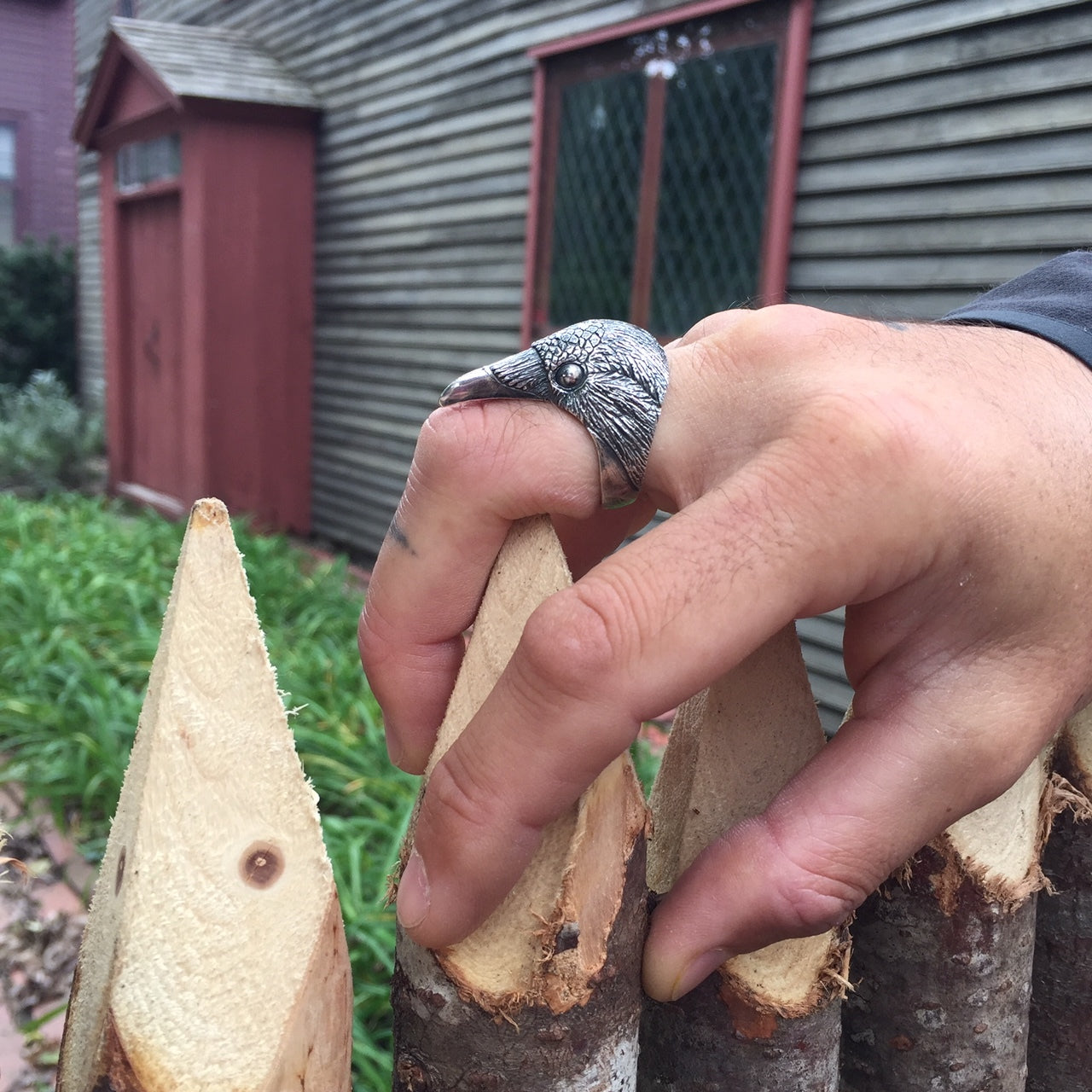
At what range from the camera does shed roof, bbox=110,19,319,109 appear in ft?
26.7

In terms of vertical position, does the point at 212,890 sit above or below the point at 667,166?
below

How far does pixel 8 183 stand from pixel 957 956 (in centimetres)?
2309

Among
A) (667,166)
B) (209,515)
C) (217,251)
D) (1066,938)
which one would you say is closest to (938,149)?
(667,166)

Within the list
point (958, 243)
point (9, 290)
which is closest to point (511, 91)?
point (958, 243)

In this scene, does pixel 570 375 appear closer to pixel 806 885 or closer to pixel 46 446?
pixel 806 885

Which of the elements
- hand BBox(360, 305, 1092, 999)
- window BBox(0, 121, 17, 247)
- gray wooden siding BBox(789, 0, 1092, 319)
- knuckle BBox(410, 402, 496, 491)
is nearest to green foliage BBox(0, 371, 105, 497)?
gray wooden siding BBox(789, 0, 1092, 319)

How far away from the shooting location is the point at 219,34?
9.65 m

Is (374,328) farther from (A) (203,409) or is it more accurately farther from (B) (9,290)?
(B) (9,290)

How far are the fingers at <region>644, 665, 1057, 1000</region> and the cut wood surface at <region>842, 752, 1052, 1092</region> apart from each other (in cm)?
12

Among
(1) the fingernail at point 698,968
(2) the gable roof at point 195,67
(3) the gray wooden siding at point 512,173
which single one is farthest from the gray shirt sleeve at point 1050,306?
(2) the gable roof at point 195,67

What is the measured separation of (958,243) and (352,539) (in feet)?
18.9

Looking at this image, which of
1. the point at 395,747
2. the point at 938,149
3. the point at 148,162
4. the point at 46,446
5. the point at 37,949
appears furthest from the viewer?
the point at 46,446

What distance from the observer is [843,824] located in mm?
862

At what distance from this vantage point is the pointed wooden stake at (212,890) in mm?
668
